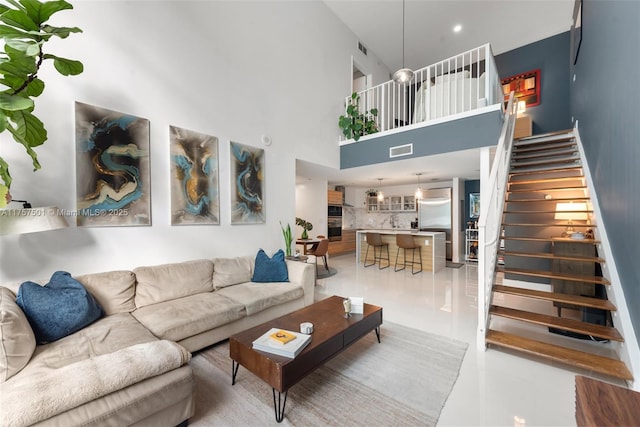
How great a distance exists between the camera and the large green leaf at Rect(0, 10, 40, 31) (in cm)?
129

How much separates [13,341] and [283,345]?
153 cm

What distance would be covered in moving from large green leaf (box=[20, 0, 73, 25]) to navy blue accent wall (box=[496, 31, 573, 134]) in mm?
8453

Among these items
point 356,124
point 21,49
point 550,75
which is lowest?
point 21,49

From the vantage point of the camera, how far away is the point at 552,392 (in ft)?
6.18

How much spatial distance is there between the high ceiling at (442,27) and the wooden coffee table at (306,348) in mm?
3201

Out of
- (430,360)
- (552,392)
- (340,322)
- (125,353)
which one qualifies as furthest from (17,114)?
(552,392)

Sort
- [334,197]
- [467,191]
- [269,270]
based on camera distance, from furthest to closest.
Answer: [334,197]
[467,191]
[269,270]

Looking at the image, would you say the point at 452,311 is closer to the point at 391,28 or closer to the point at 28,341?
the point at 28,341

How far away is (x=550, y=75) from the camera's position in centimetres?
613

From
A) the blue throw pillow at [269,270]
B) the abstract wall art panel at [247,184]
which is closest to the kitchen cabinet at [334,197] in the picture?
the abstract wall art panel at [247,184]

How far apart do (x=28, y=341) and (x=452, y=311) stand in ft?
13.2

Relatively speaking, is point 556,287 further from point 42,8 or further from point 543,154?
point 42,8

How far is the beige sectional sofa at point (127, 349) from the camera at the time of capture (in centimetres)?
123

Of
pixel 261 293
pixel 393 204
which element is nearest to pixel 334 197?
pixel 393 204
